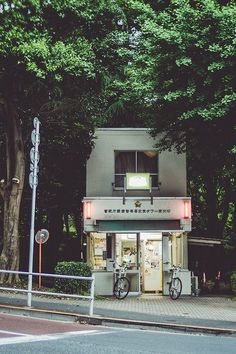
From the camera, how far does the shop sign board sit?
71.9 ft

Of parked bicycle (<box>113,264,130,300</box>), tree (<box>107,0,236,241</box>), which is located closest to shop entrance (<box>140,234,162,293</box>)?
parked bicycle (<box>113,264,130,300</box>)

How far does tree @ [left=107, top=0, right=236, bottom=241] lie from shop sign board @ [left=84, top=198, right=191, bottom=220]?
245 centimetres

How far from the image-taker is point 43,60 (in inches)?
672

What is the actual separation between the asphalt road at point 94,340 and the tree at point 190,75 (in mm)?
7819

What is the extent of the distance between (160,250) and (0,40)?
11272 millimetres

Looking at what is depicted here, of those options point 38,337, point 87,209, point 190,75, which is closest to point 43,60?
point 190,75

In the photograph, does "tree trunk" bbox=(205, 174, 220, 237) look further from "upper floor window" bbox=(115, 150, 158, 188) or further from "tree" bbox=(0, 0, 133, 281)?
"tree" bbox=(0, 0, 133, 281)

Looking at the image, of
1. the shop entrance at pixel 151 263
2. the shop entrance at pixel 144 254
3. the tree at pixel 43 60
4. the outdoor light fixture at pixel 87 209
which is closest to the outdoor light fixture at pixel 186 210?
the shop entrance at pixel 144 254

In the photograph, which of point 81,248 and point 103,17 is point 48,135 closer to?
point 103,17

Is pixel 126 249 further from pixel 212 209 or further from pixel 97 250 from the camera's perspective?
pixel 212 209

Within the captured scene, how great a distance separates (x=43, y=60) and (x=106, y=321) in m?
8.59

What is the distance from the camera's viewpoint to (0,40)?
16.6 meters

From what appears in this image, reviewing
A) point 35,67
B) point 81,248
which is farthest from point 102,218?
point 81,248

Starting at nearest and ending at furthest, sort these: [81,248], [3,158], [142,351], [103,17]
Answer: [142,351]
[103,17]
[3,158]
[81,248]
